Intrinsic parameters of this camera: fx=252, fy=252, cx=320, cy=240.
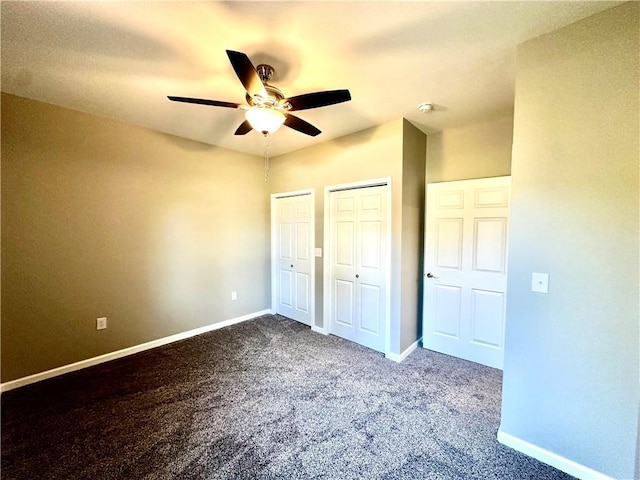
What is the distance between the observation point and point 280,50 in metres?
1.68

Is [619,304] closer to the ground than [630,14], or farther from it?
closer to the ground

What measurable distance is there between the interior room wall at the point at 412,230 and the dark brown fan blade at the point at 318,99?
4.26 feet

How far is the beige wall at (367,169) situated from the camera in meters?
2.74

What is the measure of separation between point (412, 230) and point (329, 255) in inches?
44.0

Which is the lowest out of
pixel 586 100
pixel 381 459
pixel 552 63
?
pixel 381 459

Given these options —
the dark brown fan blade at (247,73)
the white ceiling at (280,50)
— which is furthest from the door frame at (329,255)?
the dark brown fan blade at (247,73)

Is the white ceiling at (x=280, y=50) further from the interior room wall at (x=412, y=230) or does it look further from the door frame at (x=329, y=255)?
the door frame at (x=329, y=255)

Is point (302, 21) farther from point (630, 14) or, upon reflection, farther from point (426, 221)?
point (426, 221)

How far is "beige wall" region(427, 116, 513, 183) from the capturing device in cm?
266

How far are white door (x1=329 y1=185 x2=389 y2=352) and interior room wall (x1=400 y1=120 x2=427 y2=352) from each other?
8.2 inches

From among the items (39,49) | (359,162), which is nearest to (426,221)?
(359,162)

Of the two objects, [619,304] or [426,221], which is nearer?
[619,304]

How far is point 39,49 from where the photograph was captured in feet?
5.44

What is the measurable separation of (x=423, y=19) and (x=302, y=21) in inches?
26.9
